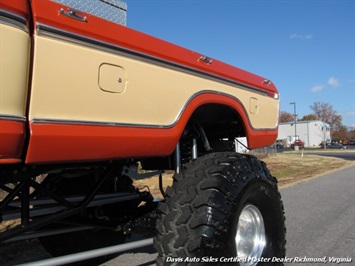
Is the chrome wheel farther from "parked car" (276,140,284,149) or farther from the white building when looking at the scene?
the white building

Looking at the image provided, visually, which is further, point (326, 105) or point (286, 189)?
point (326, 105)

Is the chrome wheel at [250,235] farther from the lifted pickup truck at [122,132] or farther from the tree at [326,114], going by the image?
the tree at [326,114]

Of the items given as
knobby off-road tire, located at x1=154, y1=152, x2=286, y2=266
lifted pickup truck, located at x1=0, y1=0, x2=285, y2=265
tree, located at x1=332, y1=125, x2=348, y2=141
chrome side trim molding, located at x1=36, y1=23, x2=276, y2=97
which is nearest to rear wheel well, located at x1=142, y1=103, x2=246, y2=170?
lifted pickup truck, located at x1=0, y1=0, x2=285, y2=265

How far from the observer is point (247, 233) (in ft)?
10.4

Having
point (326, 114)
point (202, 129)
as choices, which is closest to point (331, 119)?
point (326, 114)

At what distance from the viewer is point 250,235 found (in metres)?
3.21

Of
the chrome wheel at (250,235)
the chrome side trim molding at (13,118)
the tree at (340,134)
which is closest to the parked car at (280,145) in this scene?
the tree at (340,134)

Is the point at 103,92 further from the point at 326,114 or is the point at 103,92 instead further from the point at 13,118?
the point at 326,114

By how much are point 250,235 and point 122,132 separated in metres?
1.47

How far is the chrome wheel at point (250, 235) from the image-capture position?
3082 mm

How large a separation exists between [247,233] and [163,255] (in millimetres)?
870

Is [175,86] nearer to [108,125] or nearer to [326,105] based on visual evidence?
[108,125]

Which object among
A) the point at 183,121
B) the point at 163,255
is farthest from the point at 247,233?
the point at 183,121

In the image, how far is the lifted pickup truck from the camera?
1.96 metres
